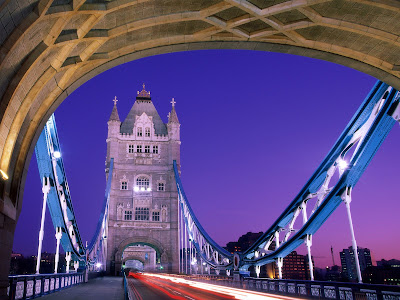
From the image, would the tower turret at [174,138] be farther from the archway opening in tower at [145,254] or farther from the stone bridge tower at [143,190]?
the archway opening in tower at [145,254]

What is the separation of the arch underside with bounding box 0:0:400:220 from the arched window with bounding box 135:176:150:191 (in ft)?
147

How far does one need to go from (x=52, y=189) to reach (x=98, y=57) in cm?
1063

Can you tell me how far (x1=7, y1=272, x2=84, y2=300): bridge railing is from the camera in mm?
12156

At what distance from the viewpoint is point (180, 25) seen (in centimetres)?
1088

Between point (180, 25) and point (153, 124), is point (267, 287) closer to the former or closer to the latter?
point (180, 25)

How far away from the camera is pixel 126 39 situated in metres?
10.8

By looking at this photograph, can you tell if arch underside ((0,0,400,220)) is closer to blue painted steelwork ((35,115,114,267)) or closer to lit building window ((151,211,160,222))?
blue painted steelwork ((35,115,114,267))

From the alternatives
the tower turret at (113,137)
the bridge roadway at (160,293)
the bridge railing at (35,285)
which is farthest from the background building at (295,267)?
the bridge railing at (35,285)

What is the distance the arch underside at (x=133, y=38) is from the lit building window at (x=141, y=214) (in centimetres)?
4474

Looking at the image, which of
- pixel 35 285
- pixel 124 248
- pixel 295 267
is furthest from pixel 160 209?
pixel 295 267

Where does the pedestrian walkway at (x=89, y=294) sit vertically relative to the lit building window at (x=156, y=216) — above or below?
below

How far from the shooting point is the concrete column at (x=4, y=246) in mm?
8617

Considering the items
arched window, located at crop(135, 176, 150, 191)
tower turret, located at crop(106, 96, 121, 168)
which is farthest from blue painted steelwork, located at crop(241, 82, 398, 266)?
tower turret, located at crop(106, 96, 121, 168)

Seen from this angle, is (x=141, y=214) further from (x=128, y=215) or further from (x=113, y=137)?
(x=113, y=137)
